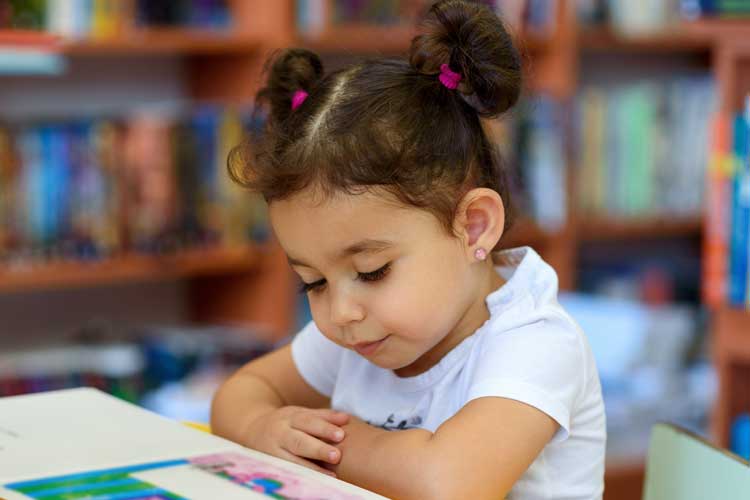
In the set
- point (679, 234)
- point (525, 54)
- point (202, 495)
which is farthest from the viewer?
point (679, 234)

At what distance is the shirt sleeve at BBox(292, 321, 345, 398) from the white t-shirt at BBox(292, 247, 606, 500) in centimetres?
6

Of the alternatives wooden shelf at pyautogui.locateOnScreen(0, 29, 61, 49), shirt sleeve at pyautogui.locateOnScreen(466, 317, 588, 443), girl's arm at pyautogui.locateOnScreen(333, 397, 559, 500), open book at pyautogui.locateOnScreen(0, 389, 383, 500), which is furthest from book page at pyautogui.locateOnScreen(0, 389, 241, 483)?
wooden shelf at pyautogui.locateOnScreen(0, 29, 61, 49)

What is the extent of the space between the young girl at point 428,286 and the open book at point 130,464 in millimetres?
93

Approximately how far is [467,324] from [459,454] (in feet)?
0.70

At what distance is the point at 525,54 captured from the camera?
1120 millimetres

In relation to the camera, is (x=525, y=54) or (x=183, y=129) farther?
(x=183, y=129)

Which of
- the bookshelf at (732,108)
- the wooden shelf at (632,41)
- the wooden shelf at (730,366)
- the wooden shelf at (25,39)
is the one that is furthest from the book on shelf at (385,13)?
the wooden shelf at (25,39)

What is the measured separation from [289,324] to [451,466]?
1.77 metres

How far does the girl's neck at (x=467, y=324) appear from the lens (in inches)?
42.2

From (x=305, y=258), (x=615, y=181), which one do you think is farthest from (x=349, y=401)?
(x=615, y=181)

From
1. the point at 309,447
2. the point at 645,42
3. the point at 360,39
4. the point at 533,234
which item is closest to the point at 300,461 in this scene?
the point at 309,447

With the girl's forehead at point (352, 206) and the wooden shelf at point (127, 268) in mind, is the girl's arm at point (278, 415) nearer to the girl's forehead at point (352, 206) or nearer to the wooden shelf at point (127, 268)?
the girl's forehead at point (352, 206)

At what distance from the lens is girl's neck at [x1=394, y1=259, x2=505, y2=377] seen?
3.51 ft

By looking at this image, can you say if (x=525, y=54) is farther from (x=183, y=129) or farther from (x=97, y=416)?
(x=183, y=129)
